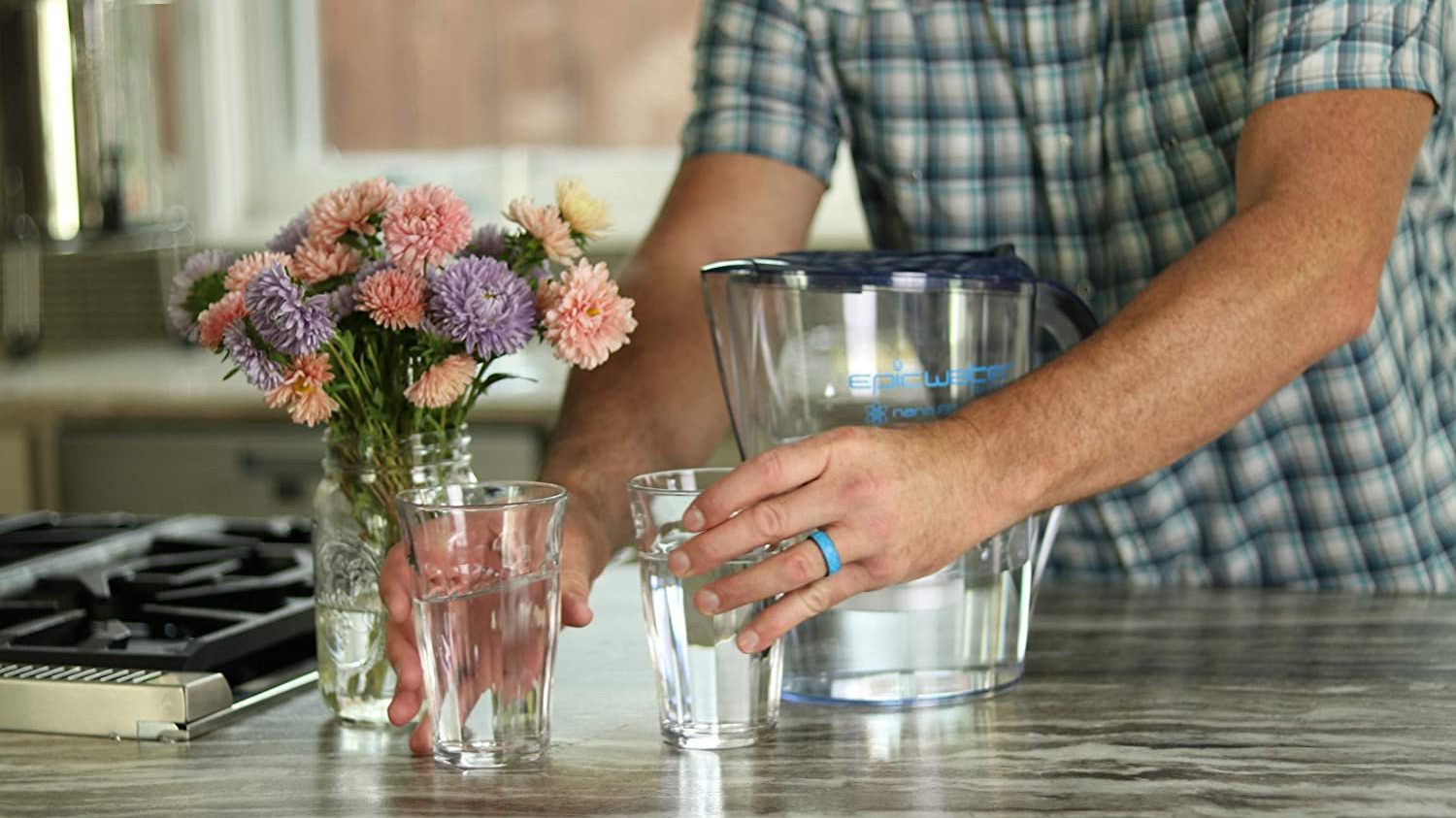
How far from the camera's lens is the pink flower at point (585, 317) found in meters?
0.87

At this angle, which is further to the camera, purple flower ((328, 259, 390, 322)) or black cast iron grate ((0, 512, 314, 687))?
black cast iron grate ((0, 512, 314, 687))

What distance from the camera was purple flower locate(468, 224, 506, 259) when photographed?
934 millimetres

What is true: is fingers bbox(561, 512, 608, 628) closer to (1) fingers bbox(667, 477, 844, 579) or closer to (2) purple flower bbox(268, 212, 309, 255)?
(1) fingers bbox(667, 477, 844, 579)

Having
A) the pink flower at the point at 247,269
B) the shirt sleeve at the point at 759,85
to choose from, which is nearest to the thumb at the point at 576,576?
the pink flower at the point at 247,269

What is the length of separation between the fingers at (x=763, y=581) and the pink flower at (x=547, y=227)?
19 cm

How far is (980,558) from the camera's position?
0.98 m

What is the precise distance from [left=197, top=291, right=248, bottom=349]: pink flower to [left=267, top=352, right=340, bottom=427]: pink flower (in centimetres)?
4

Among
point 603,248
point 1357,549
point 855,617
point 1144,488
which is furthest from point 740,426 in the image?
point 603,248

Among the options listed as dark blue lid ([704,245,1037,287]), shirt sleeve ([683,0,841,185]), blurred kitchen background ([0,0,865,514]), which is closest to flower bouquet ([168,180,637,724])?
dark blue lid ([704,245,1037,287])

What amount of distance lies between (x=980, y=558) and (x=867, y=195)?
0.64 m

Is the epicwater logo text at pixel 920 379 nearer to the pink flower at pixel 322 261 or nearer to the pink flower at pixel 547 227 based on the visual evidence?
the pink flower at pixel 547 227

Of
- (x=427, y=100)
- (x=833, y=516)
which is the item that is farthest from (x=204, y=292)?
(x=427, y=100)

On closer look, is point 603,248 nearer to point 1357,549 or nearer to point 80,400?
point 80,400

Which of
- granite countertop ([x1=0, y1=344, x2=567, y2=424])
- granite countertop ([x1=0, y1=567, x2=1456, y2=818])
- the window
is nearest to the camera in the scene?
granite countertop ([x1=0, y1=567, x2=1456, y2=818])
